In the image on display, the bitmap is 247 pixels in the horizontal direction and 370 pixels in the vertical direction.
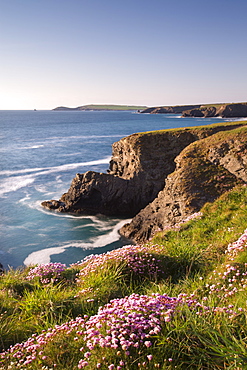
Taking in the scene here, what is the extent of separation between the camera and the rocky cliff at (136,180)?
3469cm

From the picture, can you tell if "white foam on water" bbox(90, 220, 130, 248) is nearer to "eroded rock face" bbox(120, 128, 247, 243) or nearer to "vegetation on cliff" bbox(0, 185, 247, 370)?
"eroded rock face" bbox(120, 128, 247, 243)

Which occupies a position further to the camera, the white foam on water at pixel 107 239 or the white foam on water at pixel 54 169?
the white foam on water at pixel 54 169

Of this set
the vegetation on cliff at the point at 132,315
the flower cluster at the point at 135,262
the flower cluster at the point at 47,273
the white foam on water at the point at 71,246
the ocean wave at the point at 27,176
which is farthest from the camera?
the ocean wave at the point at 27,176

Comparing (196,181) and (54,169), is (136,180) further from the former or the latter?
(54,169)

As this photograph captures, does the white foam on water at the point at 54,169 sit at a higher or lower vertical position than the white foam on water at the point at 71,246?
higher

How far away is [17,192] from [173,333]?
4272 cm

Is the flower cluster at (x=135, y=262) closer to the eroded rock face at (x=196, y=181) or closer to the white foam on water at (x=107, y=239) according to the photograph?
the eroded rock face at (x=196, y=181)

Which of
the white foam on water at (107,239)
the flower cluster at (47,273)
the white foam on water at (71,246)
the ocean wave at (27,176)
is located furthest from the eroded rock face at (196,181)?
the ocean wave at (27,176)

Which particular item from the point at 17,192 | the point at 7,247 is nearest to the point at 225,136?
the point at 7,247

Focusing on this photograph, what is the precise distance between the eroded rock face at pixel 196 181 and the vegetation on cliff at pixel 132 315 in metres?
13.2

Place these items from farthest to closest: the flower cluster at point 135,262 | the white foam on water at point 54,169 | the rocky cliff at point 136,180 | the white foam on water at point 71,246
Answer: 1. the white foam on water at point 54,169
2. the rocky cliff at point 136,180
3. the white foam on water at point 71,246
4. the flower cluster at point 135,262

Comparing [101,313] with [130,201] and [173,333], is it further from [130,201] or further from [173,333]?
[130,201]

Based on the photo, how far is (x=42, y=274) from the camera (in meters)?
8.39

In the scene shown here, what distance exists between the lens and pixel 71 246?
A: 26688 millimetres
